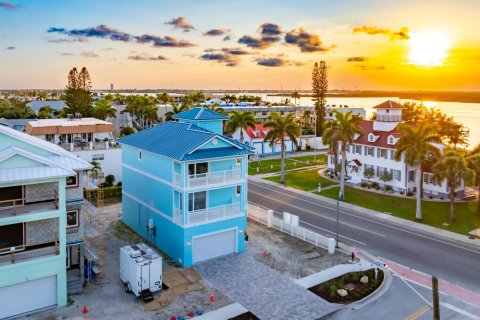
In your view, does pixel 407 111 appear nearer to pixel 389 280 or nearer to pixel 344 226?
pixel 344 226

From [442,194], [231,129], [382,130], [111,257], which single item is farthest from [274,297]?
[231,129]

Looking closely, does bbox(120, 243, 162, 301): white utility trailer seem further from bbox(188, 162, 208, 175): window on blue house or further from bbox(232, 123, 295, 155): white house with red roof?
bbox(232, 123, 295, 155): white house with red roof

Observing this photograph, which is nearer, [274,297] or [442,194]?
[274,297]

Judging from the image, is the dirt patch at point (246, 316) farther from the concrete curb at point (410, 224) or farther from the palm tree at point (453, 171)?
the palm tree at point (453, 171)

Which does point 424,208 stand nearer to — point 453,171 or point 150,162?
point 453,171

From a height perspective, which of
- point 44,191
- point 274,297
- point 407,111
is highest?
point 407,111

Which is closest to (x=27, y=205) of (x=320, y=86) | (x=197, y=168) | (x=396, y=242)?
(x=197, y=168)

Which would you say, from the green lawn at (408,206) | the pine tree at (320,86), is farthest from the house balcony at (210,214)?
the pine tree at (320,86)
